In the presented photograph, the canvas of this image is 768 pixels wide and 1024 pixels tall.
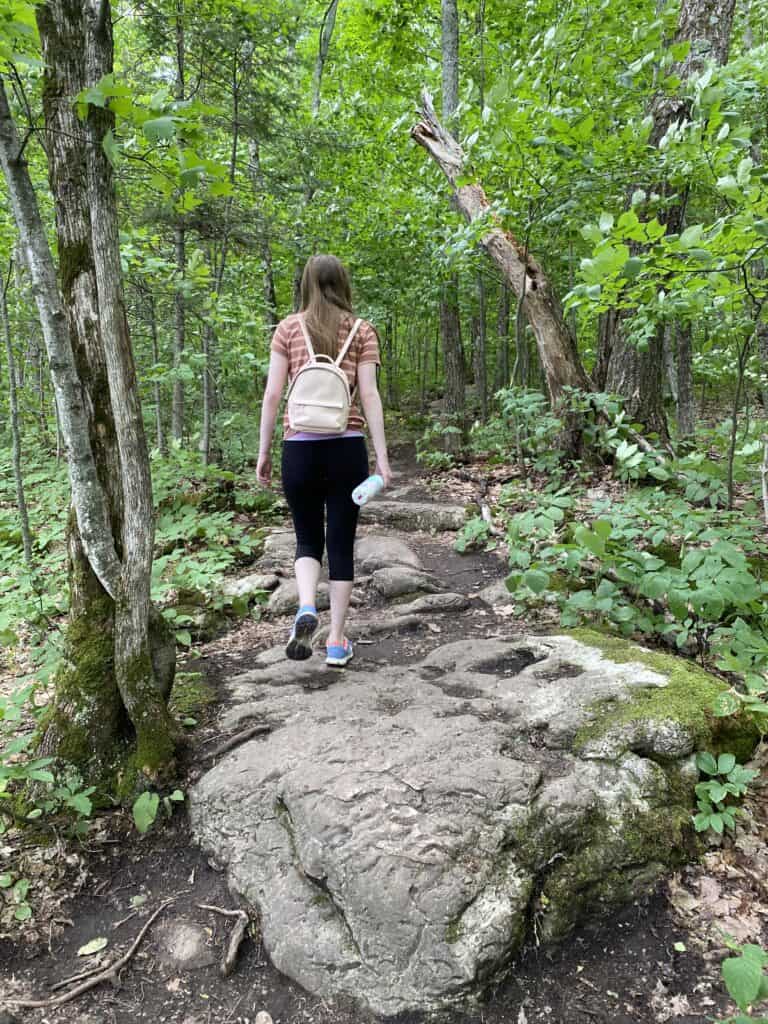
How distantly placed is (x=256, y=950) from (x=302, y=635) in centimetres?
146

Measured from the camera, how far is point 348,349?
316 centimetres

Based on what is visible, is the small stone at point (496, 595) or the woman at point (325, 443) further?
the small stone at point (496, 595)

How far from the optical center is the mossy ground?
2.49 meters

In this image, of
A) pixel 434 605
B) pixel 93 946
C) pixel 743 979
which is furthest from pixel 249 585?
pixel 743 979

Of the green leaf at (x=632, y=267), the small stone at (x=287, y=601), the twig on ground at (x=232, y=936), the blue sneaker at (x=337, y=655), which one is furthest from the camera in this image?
the small stone at (x=287, y=601)

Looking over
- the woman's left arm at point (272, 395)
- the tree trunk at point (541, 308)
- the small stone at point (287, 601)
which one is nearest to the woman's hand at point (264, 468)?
the woman's left arm at point (272, 395)

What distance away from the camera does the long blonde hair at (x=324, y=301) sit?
3102mm

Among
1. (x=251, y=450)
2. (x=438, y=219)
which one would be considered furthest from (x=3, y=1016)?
(x=438, y=219)

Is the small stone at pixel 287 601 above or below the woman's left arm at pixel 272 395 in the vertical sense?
below

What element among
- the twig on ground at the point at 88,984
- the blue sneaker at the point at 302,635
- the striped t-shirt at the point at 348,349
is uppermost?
the striped t-shirt at the point at 348,349

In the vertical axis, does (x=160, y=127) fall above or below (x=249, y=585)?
above

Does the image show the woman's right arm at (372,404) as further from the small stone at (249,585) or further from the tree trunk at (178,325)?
the tree trunk at (178,325)

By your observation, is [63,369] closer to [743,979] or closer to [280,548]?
[743,979]

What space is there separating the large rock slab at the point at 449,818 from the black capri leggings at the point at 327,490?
2.85 feet
